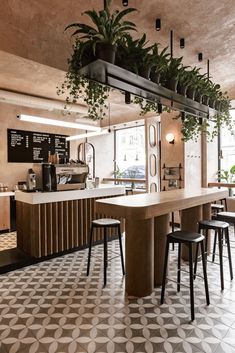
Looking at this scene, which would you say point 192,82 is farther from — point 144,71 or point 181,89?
point 144,71

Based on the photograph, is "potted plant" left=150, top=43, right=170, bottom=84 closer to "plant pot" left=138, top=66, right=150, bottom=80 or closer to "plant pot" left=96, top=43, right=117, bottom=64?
"plant pot" left=138, top=66, right=150, bottom=80

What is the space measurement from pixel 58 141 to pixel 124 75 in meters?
4.75

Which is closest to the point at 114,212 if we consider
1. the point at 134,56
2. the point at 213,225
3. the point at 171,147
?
the point at 213,225

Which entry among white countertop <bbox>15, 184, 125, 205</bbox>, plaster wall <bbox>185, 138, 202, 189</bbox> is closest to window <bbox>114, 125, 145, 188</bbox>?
plaster wall <bbox>185, 138, 202, 189</bbox>

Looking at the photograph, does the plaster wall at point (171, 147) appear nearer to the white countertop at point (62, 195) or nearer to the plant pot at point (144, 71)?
the white countertop at point (62, 195)

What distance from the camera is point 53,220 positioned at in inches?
152

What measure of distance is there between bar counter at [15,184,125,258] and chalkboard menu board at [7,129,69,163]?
7.84 feet

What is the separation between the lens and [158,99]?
116 inches

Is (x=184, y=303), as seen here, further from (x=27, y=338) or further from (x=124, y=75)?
(x=124, y=75)

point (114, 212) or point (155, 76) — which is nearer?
point (114, 212)

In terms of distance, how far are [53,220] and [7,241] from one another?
1631 millimetres

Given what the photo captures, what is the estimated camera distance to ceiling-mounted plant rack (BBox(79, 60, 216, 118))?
2.19m

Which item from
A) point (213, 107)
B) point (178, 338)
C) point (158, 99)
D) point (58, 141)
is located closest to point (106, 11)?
point (158, 99)

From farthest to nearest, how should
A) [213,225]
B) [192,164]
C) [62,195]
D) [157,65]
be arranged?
[192,164] → [62,195] → [213,225] → [157,65]
